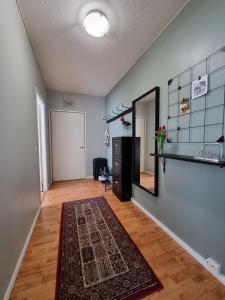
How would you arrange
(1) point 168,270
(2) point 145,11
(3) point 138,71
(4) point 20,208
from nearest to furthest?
(1) point 168,270 < (4) point 20,208 < (2) point 145,11 < (3) point 138,71

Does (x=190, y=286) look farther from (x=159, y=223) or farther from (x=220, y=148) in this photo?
(x=220, y=148)

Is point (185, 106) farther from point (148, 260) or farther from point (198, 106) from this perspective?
point (148, 260)

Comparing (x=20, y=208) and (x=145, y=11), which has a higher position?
(x=145, y=11)

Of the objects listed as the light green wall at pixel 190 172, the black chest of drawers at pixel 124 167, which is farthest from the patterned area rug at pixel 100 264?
the black chest of drawers at pixel 124 167

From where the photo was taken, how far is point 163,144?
186cm

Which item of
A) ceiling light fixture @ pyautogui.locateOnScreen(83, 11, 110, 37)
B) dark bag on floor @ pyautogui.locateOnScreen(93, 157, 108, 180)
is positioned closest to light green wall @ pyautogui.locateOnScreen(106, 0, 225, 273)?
ceiling light fixture @ pyautogui.locateOnScreen(83, 11, 110, 37)

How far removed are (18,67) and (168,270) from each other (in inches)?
97.8

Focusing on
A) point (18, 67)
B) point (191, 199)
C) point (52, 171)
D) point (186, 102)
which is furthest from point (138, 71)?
point (52, 171)

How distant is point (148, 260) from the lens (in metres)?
1.42

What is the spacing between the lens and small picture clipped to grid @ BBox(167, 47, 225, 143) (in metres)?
1.22

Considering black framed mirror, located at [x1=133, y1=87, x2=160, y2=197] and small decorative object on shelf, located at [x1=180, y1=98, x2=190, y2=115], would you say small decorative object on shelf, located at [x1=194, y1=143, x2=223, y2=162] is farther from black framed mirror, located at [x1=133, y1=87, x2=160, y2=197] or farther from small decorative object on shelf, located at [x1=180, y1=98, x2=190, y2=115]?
black framed mirror, located at [x1=133, y1=87, x2=160, y2=197]

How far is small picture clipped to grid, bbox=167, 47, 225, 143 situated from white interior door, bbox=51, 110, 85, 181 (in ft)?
9.96

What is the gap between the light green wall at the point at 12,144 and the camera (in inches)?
43.3

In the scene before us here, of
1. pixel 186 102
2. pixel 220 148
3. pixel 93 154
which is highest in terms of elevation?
pixel 186 102
